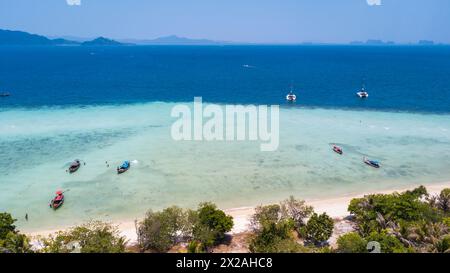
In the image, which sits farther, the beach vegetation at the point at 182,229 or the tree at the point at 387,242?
the beach vegetation at the point at 182,229

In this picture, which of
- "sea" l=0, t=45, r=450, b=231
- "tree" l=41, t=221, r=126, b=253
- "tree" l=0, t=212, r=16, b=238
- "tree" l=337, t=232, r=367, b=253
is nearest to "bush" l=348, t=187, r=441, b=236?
"tree" l=337, t=232, r=367, b=253

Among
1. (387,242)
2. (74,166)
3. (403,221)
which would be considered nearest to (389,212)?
(403,221)

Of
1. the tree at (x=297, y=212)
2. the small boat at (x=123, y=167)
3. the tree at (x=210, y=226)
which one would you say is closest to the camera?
the tree at (x=210, y=226)

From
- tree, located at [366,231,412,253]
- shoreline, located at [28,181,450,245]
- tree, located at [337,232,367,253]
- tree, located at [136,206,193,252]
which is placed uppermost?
tree, located at [366,231,412,253]

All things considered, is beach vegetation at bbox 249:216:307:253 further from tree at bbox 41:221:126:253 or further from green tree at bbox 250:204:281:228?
tree at bbox 41:221:126:253

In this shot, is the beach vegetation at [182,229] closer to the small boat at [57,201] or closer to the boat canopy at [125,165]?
the small boat at [57,201]

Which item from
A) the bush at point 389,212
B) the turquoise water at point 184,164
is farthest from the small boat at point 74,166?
the bush at point 389,212
